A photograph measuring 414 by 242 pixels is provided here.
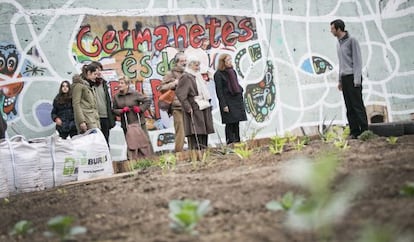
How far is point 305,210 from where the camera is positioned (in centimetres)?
281

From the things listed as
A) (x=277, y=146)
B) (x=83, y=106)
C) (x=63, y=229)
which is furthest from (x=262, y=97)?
(x=63, y=229)

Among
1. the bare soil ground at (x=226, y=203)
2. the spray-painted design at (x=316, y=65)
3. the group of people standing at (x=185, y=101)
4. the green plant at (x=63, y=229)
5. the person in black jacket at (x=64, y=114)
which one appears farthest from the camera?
the spray-painted design at (x=316, y=65)

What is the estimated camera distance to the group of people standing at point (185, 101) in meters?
9.95

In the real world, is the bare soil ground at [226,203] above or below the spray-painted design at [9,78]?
below

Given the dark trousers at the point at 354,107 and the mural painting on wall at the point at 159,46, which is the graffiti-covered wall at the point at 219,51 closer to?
the mural painting on wall at the point at 159,46

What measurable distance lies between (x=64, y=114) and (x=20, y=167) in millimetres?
3049

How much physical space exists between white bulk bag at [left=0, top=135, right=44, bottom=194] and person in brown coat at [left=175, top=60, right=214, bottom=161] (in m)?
2.66

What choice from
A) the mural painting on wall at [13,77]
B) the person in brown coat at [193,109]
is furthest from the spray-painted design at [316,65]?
the mural painting on wall at [13,77]

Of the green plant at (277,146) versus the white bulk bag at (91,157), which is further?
the white bulk bag at (91,157)

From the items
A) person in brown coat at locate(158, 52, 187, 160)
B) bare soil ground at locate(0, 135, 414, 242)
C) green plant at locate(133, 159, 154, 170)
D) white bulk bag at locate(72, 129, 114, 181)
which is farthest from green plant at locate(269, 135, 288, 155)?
person in brown coat at locate(158, 52, 187, 160)

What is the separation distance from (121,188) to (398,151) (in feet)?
7.14

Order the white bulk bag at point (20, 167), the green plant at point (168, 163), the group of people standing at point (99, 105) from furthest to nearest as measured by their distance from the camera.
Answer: the group of people standing at point (99, 105) → the white bulk bag at point (20, 167) → the green plant at point (168, 163)

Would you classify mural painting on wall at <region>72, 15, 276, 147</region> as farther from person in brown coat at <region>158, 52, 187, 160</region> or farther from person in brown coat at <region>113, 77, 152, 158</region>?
person in brown coat at <region>158, 52, 187, 160</region>

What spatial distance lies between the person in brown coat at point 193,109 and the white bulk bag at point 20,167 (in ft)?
8.72
